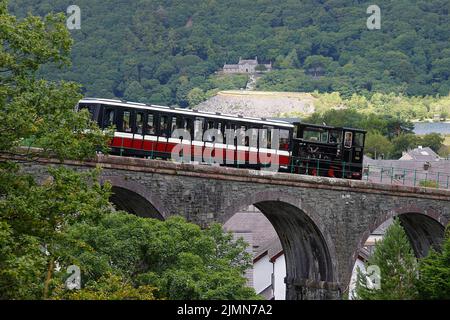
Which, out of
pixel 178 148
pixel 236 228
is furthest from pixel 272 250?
pixel 178 148

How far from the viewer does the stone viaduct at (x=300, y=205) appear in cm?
5566

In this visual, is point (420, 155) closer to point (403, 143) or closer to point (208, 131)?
point (403, 143)

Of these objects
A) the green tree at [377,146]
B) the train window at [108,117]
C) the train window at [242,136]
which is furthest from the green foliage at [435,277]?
the green tree at [377,146]

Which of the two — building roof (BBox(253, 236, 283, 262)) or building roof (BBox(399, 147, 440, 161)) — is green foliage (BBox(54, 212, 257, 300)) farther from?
building roof (BBox(399, 147, 440, 161))

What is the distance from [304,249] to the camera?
218 ft

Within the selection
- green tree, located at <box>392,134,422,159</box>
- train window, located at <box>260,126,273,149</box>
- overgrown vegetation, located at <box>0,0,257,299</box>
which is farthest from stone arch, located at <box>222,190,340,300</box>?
green tree, located at <box>392,134,422,159</box>

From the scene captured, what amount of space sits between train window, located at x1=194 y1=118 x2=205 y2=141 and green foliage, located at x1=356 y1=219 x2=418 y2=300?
10.8 metres

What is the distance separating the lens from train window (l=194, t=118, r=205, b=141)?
59312mm

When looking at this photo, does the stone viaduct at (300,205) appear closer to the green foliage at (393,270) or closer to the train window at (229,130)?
the train window at (229,130)

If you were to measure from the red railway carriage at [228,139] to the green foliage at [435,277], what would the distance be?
1217cm

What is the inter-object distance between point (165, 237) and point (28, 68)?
10.5 meters

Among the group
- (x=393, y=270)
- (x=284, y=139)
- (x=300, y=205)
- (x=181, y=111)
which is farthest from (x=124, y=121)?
(x=393, y=270)

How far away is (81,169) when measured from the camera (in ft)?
172

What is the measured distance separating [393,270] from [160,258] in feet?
29.9
